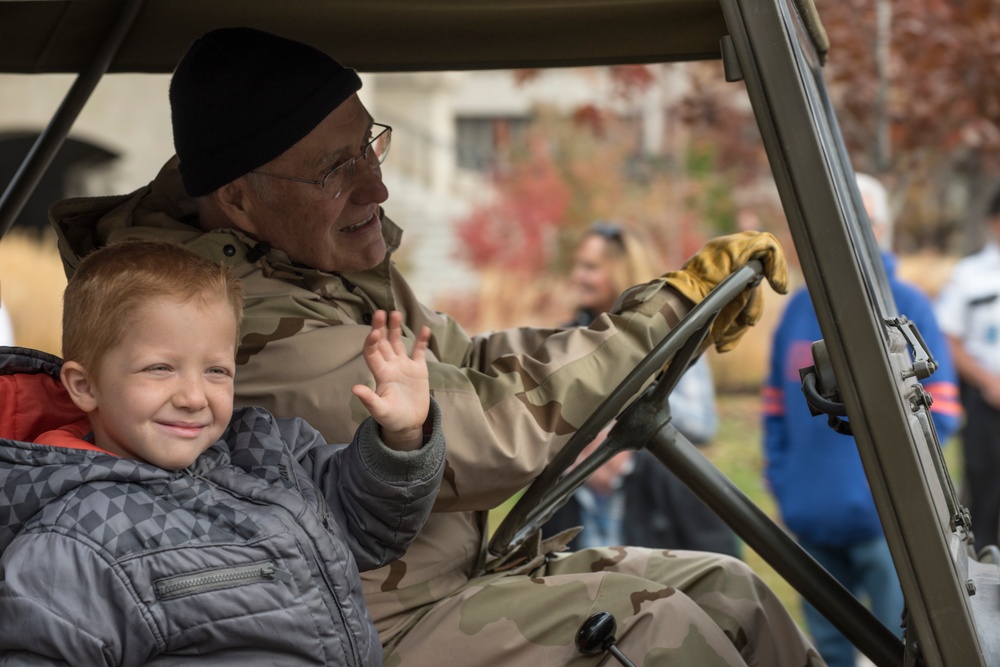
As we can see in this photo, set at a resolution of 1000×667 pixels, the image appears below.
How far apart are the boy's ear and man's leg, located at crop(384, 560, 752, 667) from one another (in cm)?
70

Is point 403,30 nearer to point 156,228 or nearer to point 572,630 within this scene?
point 156,228

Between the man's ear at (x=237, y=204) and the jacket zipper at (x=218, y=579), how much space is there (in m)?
0.94

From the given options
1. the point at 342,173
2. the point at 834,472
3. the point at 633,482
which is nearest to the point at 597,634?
the point at 342,173

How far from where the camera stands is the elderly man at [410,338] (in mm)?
2188

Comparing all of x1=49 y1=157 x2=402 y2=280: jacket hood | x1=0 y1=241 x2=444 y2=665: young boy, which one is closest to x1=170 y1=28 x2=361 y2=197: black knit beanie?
x1=49 y1=157 x2=402 y2=280: jacket hood

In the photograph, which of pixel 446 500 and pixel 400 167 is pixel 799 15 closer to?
pixel 446 500

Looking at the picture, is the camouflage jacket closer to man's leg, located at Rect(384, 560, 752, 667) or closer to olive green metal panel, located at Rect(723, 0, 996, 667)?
man's leg, located at Rect(384, 560, 752, 667)

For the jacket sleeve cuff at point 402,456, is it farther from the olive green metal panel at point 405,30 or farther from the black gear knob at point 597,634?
the olive green metal panel at point 405,30

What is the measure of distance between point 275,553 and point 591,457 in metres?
0.72

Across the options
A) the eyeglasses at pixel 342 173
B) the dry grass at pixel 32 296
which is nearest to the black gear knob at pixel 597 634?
A: the eyeglasses at pixel 342 173

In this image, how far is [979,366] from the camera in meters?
5.34

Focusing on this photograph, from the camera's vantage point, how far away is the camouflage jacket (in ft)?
7.31

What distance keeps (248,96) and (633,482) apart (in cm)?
→ 302

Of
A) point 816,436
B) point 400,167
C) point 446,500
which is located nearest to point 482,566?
point 446,500
